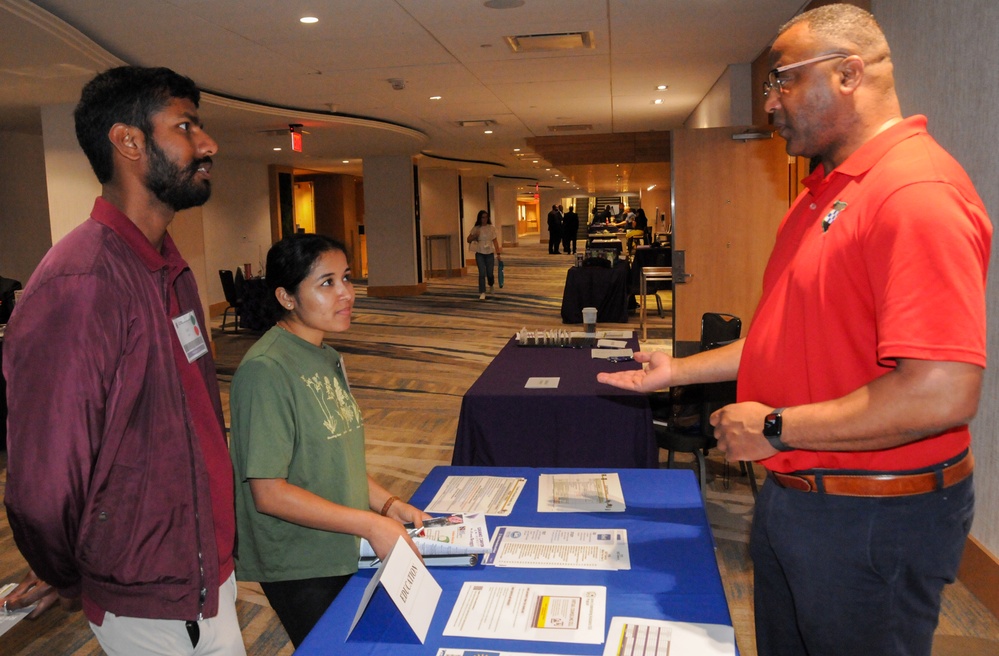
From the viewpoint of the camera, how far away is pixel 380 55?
592 centimetres

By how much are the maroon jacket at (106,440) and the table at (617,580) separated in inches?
10.6

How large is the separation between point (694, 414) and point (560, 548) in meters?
2.49

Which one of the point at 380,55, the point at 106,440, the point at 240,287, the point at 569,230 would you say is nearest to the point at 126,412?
the point at 106,440

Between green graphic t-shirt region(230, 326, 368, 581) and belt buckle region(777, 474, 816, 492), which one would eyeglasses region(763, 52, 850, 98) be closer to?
belt buckle region(777, 474, 816, 492)

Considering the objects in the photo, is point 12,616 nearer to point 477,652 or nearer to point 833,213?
point 477,652

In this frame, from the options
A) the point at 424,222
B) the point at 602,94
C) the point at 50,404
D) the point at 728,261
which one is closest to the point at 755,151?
the point at 728,261

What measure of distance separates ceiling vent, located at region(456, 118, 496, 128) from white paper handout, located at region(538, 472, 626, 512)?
8.48 m

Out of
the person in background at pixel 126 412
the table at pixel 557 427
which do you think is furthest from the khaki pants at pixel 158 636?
the table at pixel 557 427

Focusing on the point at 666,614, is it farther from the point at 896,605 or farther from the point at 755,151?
the point at 755,151

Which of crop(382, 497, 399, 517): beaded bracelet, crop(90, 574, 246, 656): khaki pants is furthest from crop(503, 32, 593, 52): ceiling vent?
crop(90, 574, 246, 656): khaki pants

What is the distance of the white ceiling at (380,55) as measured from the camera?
4684 millimetres

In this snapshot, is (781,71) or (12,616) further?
(781,71)

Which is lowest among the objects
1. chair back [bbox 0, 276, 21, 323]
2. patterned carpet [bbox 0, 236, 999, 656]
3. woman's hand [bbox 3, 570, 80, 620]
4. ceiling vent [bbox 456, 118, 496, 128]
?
patterned carpet [bbox 0, 236, 999, 656]

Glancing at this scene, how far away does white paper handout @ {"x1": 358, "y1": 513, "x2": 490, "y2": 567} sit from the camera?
1471 mm
